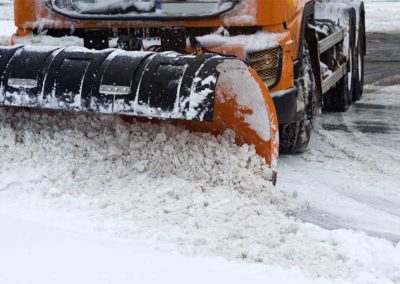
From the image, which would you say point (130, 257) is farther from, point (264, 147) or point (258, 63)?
point (258, 63)

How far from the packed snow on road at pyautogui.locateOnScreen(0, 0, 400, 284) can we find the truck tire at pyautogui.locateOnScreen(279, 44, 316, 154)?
16 centimetres

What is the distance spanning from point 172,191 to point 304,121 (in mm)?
1684

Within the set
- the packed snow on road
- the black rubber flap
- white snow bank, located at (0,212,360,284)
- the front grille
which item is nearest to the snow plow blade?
the black rubber flap

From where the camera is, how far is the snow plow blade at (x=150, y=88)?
389cm

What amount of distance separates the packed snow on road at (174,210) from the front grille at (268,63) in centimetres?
64

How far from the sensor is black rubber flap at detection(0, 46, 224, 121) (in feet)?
12.7

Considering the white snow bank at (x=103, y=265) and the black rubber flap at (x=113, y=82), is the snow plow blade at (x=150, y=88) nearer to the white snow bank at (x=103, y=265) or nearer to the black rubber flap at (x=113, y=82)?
the black rubber flap at (x=113, y=82)

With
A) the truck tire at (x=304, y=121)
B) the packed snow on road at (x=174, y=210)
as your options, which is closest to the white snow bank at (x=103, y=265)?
the packed snow on road at (x=174, y=210)

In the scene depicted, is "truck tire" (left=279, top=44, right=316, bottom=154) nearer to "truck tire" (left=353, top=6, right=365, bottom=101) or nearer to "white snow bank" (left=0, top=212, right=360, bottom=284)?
"white snow bank" (left=0, top=212, right=360, bottom=284)

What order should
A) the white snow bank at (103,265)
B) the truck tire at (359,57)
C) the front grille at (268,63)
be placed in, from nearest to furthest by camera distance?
the white snow bank at (103,265), the front grille at (268,63), the truck tire at (359,57)

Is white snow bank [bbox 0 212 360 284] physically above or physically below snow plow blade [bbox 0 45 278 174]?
below

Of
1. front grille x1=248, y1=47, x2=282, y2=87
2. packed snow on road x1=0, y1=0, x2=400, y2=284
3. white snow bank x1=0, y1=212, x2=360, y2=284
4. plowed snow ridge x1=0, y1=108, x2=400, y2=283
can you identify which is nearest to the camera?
white snow bank x1=0, y1=212, x2=360, y2=284

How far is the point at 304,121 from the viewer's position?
205 inches

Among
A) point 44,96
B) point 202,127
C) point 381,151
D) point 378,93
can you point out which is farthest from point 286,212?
point 378,93
